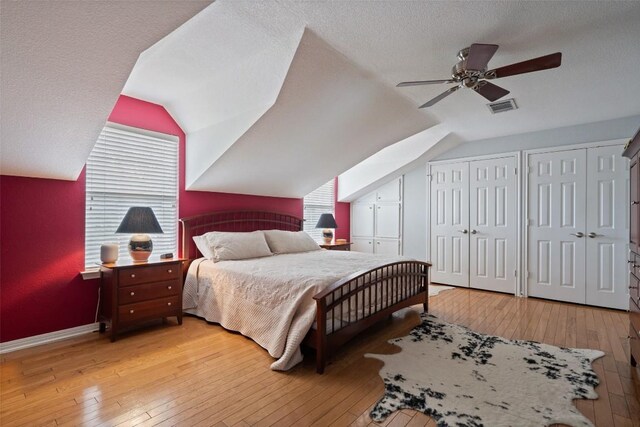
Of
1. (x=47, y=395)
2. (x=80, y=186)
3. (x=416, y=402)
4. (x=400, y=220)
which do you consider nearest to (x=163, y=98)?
(x=80, y=186)

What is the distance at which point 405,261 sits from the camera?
336 cm

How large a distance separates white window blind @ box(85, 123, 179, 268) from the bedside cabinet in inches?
18.4

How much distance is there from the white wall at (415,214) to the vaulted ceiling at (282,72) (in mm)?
1626

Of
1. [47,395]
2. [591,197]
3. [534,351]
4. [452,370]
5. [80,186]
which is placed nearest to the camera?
[47,395]

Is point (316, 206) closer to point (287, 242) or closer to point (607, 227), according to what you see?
point (287, 242)

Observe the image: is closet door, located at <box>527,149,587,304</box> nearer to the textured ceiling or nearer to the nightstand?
the textured ceiling

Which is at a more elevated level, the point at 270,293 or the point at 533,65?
the point at 533,65

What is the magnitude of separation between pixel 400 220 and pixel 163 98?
174 inches

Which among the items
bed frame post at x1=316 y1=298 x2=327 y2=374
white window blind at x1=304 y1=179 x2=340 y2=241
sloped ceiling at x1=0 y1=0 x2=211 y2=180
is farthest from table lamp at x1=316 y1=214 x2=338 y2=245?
sloped ceiling at x1=0 y1=0 x2=211 y2=180

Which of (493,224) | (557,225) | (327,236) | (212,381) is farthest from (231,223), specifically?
(557,225)

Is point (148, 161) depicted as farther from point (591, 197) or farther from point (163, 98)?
point (591, 197)

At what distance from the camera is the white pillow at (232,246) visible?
3619 mm

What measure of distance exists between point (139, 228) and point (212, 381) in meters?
1.64

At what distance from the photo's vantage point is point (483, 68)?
7.41 ft
